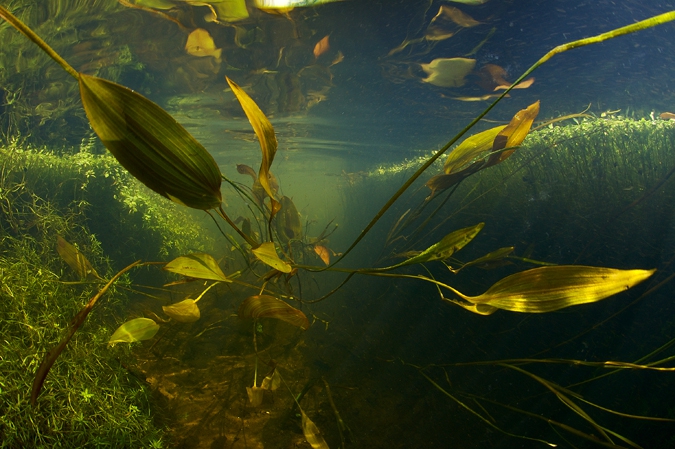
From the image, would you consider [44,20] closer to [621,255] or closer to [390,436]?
[390,436]

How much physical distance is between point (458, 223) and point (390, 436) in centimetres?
334

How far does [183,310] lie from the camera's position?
6.91 feet

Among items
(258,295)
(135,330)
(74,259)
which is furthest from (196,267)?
(74,259)

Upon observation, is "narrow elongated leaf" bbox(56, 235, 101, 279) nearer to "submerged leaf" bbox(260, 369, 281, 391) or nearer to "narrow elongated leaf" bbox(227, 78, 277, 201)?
"submerged leaf" bbox(260, 369, 281, 391)

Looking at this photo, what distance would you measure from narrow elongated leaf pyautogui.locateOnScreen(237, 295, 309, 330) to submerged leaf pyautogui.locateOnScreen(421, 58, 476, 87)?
6.66 metres

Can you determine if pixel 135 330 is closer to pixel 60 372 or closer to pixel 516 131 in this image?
pixel 60 372

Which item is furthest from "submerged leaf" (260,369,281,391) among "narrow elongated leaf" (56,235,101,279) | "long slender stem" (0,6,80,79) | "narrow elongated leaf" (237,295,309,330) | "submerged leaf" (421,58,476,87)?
"submerged leaf" (421,58,476,87)

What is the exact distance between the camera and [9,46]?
612 centimetres

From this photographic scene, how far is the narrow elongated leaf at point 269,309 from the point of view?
2006mm

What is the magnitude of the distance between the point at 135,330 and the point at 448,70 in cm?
766

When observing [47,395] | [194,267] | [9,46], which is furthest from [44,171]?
[194,267]

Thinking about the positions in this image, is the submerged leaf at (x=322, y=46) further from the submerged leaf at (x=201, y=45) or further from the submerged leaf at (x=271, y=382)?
the submerged leaf at (x=271, y=382)

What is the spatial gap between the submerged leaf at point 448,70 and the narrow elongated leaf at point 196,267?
22.2 feet

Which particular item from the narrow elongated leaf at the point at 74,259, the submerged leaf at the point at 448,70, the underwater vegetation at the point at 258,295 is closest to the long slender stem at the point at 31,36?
the underwater vegetation at the point at 258,295
